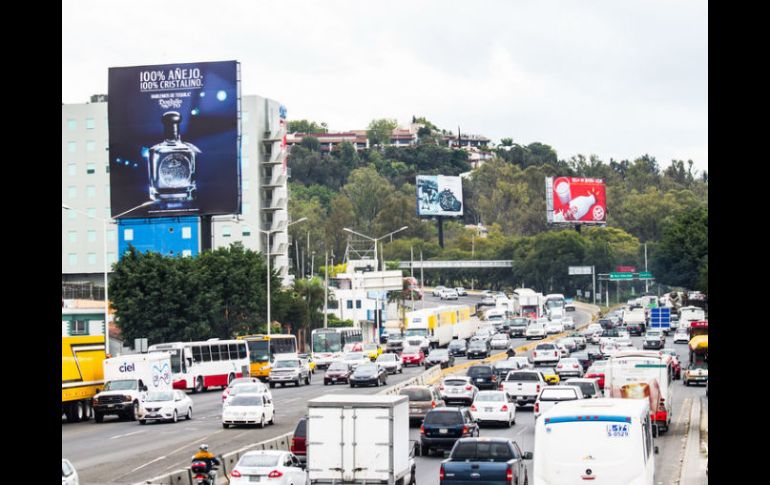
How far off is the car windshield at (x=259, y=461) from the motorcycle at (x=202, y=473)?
2.76ft

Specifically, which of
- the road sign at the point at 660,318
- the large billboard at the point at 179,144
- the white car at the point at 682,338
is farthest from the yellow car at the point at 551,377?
the road sign at the point at 660,318

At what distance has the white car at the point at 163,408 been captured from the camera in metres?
45.0

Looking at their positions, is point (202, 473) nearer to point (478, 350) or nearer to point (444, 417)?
point (444, 417)

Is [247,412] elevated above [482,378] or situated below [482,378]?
above

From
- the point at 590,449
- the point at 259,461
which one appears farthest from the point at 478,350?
the point at 590,449

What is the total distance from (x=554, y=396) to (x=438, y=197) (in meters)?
146

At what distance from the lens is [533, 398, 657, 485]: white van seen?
63.0 ft

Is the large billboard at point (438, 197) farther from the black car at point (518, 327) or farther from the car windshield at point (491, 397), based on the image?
the car windshield at point (491, 397)

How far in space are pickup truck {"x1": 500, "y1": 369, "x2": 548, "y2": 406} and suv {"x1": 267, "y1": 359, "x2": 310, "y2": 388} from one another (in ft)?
62.7

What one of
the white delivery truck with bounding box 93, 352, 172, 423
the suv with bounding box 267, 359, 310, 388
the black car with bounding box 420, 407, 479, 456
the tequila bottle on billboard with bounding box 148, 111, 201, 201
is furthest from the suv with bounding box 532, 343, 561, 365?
the tequila bottle on billboard with bounding box 148, 111, 201, 201

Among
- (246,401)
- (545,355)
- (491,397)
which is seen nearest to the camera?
(491,397)

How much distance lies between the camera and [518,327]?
119750mm
